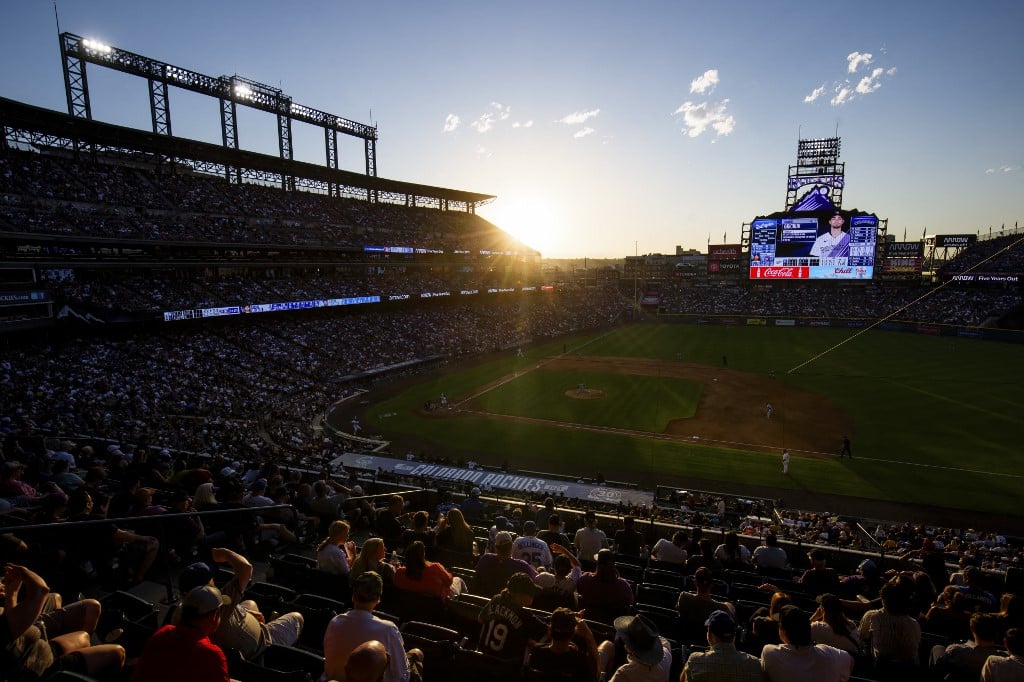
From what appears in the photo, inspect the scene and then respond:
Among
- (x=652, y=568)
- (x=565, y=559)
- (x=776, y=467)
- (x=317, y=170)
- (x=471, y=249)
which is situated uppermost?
(x=317, y=170)

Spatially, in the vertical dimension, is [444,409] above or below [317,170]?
below

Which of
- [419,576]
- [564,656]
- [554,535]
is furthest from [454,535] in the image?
[564,656]

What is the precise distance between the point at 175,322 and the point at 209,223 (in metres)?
11.9

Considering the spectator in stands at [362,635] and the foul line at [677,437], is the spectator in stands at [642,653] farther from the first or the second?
the foul line at [677,437]

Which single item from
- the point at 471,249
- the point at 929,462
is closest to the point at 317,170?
the point at 471,249

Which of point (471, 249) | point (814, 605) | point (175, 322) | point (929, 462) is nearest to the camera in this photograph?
point (814, 605)

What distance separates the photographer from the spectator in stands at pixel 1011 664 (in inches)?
161

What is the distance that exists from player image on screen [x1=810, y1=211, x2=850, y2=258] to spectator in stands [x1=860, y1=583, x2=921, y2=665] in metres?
82.5

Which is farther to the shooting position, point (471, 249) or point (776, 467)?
point (471, 249)

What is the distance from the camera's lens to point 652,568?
853cm

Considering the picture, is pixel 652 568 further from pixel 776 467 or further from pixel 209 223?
pixel 209 223

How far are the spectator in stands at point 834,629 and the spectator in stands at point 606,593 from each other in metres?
1.94

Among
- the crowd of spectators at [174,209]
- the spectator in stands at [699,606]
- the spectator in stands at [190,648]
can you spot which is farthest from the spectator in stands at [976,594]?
the crowd of spectators at [174,209]

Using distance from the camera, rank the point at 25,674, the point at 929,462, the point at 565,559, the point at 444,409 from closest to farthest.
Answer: the point at 25,674
the point at 565,559
the point at 929,462
the point at 444,409
